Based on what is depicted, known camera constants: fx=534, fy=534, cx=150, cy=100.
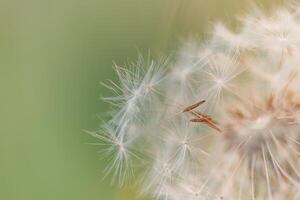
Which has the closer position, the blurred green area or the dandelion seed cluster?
the dandelion seed cluster

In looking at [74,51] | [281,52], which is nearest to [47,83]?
[74,51]

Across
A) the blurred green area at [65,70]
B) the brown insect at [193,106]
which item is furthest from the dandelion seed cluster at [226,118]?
the blurred green area at [65,70]

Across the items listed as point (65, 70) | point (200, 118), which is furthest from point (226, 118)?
point (65, 70)

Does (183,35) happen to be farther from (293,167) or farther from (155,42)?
(293,167)

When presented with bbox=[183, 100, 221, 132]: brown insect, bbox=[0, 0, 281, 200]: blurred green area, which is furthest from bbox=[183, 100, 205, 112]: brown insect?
bbox=[0, 0, 281, 200]: blurred green area

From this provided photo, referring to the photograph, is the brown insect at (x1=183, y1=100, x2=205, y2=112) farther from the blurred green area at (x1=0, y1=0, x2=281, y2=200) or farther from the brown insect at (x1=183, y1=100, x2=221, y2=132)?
the blurred green area at (x1=0, y1=0, x2=281, y2=200)
